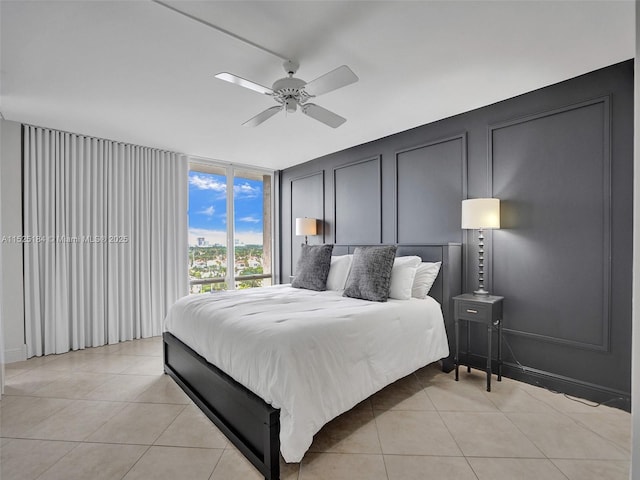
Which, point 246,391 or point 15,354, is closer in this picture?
point 246,391

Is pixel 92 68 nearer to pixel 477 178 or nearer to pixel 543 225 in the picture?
pixel 477 178

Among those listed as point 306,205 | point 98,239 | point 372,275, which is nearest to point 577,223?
point 372,275

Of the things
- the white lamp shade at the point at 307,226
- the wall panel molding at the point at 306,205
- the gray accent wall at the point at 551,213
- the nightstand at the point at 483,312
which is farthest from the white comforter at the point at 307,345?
the wall panel molding at the point at 306,205

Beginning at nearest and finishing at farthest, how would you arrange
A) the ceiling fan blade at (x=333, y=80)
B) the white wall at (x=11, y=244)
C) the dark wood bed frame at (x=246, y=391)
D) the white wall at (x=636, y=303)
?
the white wall at (x=636, y=303) < the dark wood bed frame at (x=246, y=391) < the ceiling fan blade at (x=333, y=80) < the white wall at (x=11, y=244)

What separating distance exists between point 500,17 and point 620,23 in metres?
0.75

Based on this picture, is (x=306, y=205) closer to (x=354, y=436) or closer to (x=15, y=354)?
(x=354, y=436)

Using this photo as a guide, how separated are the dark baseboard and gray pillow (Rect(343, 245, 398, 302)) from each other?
1.27 metres

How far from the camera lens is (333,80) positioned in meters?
2.04

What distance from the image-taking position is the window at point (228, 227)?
500cm

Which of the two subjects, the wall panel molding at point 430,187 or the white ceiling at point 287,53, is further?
the wall panel molding at point 430,187

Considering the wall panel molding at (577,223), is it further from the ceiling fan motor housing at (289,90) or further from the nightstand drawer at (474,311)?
the ceiling fan motor housing at (289,90)

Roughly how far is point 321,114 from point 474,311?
2.14 meters

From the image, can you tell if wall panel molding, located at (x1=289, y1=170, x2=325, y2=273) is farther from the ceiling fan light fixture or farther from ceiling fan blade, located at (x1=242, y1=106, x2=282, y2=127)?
the ceiling fan light fixture

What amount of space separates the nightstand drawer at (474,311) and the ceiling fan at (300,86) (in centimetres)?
197
